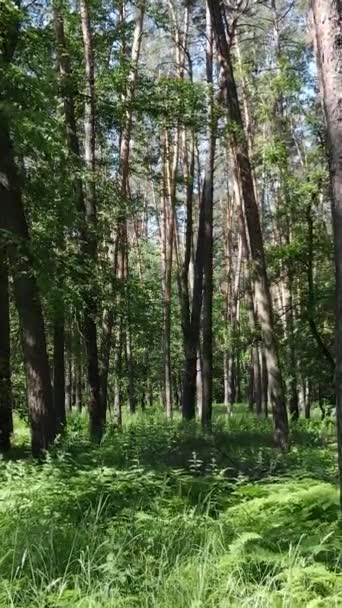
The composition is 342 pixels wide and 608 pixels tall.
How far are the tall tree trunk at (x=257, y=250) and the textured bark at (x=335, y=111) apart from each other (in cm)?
616

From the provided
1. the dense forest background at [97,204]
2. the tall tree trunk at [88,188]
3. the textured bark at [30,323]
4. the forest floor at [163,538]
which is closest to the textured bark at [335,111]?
the forest floor at [163,538]

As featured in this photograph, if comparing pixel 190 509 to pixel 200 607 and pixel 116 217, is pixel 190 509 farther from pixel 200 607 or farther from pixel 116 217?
pixel 116 217

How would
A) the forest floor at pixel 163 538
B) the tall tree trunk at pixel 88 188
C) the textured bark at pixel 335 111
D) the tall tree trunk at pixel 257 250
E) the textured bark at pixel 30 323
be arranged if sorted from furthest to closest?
1. the tall tree trunk at pixel 88 188
2. the tall tree trunk at pixel 257 250
3. the textured bark at pixel 30 323
4. the textured bark at pixel 335 111
5. the forest floor at pixel 163 538

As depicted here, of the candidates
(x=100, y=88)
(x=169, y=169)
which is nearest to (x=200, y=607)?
(x=100, y=88)

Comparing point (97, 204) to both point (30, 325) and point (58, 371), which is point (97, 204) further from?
point (30, 325)

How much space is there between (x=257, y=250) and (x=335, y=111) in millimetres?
6487

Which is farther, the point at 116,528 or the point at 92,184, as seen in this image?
the point at 92,184

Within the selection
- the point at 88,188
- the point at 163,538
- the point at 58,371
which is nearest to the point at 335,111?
the point at 163,538

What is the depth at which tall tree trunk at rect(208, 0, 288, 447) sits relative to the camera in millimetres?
10430

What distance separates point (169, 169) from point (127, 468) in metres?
16.4

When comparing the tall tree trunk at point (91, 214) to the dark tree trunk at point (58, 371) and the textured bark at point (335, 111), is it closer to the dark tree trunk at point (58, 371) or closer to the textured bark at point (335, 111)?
the dark tree trunk at point (58, 371)

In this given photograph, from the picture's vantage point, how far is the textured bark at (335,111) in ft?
13.9

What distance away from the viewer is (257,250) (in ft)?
35.2

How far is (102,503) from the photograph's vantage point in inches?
219
